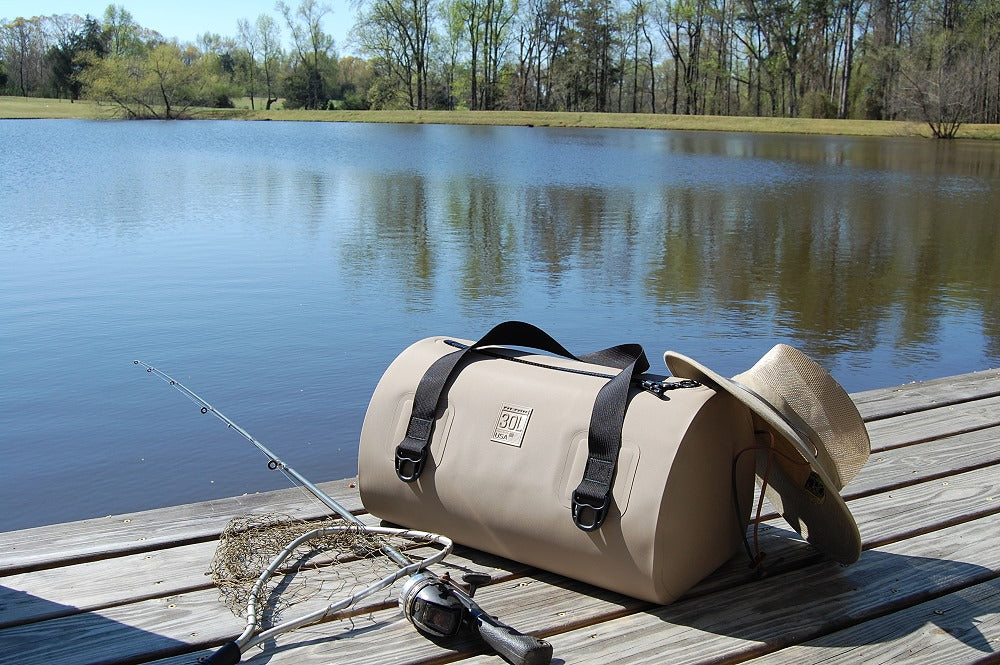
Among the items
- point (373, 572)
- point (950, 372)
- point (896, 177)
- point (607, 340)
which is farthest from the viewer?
point (896, 177)

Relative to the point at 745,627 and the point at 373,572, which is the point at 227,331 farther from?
the point at 745,627

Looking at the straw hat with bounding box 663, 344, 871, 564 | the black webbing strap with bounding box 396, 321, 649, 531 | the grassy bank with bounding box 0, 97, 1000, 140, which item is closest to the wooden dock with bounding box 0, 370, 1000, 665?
the straw hat with bounding box 663, 344, 871, 564

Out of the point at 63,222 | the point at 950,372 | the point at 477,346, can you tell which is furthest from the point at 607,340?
the point at 63,222

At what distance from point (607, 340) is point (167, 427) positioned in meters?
3.10

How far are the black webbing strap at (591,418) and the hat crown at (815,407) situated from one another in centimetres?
29

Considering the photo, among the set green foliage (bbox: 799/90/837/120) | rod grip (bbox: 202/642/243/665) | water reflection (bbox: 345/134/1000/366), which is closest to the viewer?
rod grip (bbox: 202/642/243/665)

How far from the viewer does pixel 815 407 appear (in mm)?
2172

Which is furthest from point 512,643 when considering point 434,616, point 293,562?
point 293,562

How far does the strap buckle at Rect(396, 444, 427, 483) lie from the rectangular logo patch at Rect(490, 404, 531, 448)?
19 centimetres

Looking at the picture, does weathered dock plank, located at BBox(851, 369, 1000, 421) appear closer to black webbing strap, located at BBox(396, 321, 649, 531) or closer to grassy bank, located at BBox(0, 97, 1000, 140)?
black webbing strap, located at BBox(396, 321, 649, 531)

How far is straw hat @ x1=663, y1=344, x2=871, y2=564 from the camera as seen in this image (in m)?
2.13

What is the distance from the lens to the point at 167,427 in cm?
474

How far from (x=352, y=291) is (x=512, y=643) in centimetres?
645

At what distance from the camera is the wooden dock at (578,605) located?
6.11ft
